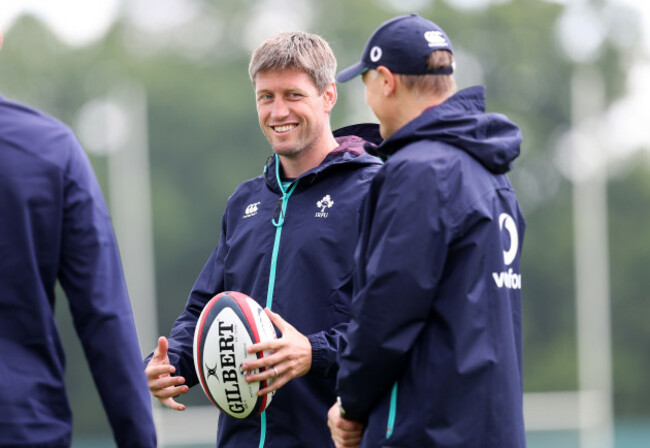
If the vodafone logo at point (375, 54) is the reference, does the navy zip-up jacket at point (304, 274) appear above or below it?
below

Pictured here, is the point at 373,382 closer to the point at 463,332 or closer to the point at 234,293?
the point at 463,332

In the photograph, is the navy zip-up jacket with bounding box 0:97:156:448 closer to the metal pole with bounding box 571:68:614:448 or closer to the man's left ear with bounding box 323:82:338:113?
the man's left ear with bounding box 323:82:338:113

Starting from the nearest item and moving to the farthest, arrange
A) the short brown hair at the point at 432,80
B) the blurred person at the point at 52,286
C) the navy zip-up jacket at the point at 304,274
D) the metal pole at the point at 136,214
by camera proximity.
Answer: the blurred person at the point at 52,286, the short brown hair at the point at 432,80, the navy zip-up jacket at the point at 304,274, the metal pole at the point at 136,214

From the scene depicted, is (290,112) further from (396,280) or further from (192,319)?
(396,280)

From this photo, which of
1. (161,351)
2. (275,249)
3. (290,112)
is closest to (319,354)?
(275,249)

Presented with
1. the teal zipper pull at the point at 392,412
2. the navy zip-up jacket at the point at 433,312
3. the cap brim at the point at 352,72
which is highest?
the cap brim at the point at 352,72

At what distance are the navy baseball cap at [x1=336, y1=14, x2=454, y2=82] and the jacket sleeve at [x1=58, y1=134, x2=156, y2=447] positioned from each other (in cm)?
76

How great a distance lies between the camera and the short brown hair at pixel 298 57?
3189 millimetres

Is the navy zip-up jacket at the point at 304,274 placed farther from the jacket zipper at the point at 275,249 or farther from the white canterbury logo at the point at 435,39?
the white canterbury logo at the point at 435,39

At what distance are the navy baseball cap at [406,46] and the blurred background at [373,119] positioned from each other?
34.6 feet

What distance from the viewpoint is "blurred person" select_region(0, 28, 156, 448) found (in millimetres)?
2152

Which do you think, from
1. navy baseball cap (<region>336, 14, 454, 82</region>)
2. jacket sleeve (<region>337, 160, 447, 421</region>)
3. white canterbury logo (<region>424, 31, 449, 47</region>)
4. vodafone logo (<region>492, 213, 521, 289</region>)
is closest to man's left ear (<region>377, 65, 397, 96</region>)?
navy baseball cap (<region>336, 14, 454, 82</region>)

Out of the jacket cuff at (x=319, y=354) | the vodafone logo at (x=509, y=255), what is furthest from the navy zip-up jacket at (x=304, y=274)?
the vodafone logo at (x=509, y=255)

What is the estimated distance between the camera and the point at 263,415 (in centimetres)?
305
